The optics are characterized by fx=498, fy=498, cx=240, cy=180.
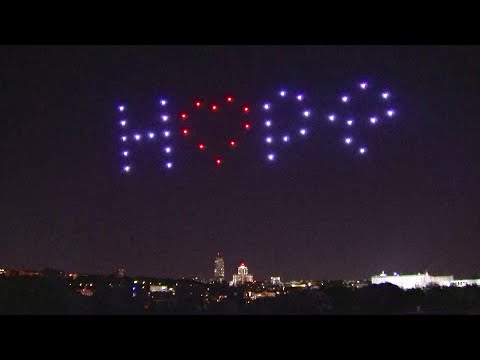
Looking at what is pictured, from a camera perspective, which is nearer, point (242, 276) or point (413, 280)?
point (413, 280)

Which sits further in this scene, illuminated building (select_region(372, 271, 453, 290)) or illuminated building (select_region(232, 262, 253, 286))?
illuminated building (select_region(232, 262, 253, 286))

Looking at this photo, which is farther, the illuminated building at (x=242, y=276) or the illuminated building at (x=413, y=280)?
the illuminated building at (x=242, y=276)
